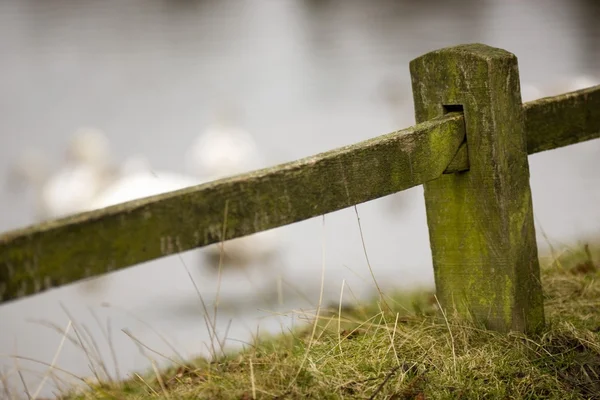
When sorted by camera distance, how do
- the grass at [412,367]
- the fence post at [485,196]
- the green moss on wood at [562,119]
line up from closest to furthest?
1. the grass at [412,367]
2. the fence post at [485,196]
3. the green moss on wood at [562,119]

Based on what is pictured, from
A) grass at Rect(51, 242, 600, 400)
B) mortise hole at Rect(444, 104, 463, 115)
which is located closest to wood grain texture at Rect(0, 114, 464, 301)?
mortise hole at Rect(444, 104, 463, 115)

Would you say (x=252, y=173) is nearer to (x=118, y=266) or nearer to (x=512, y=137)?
(x=118, y=266)

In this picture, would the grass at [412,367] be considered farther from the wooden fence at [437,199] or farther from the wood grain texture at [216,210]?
the wood grain texture at [216,210]

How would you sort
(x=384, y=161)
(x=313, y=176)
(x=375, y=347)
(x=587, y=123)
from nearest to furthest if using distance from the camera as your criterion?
(x=313, y=176) < (x=384, y=161) < (x=375, y=347) < (x=587, y=123)

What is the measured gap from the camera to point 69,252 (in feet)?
5.36

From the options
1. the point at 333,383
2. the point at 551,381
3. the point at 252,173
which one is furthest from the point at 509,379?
the point at 252,173

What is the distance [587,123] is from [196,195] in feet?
5.74

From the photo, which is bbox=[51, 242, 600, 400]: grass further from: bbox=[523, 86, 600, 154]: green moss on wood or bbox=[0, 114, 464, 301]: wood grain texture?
bbox=[523, 86, 600, 154]: green moss on wood

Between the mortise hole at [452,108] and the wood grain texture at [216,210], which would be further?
the mortise hole at [452,108]

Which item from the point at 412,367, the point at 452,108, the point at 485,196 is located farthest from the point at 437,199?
the point at 412,367

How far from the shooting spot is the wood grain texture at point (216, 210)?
5.26 ft

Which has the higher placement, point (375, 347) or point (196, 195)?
point (196, 195)

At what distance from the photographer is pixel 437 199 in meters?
2.53

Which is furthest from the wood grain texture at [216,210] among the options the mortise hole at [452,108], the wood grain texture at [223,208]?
the mortise hole at [452,108]
